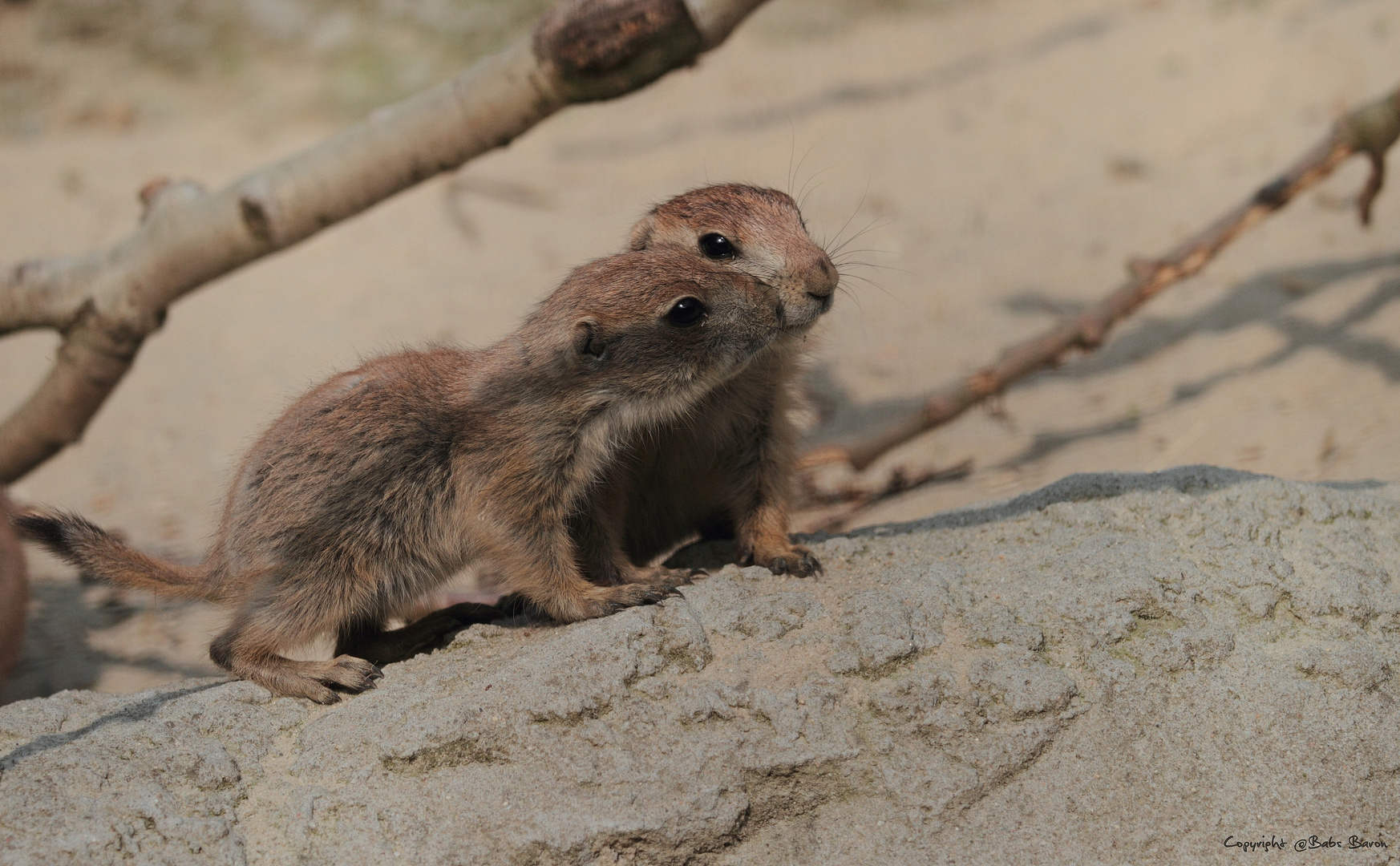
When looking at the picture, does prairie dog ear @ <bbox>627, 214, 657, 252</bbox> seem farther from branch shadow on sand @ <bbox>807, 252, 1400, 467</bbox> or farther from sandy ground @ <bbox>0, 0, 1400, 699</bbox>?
branch shadow on sand @ <bbox>807, 252, 1400, 467</bbox>

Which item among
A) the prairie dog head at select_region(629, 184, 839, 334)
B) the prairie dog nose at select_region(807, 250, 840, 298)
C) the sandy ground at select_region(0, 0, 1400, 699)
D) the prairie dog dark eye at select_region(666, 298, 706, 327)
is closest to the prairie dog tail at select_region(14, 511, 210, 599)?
the sandy ground at select_region(0, 0, 1400, 699)

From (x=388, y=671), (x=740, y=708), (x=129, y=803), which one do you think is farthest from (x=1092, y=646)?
(x=129, y=803)

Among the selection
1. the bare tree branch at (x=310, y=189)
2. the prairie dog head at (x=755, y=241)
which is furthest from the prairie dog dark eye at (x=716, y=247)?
the bare tree branch at (x=310, y=189)

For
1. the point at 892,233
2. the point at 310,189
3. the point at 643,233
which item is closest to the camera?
the point at 643,233

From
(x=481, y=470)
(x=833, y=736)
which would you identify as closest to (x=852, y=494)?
(x=481, y=470)

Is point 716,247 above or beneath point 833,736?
above

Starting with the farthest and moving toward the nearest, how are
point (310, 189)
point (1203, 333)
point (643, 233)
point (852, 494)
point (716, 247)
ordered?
point (1203, 333)
point (852, 494)
point (310, 189)
point (643, 233)
point (716, 247)

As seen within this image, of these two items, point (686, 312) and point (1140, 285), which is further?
point (1140, 285)

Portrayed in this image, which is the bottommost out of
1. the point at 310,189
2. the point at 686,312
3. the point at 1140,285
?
the point at 1140,285

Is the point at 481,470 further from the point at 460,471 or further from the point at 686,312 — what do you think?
the point at 686,312
